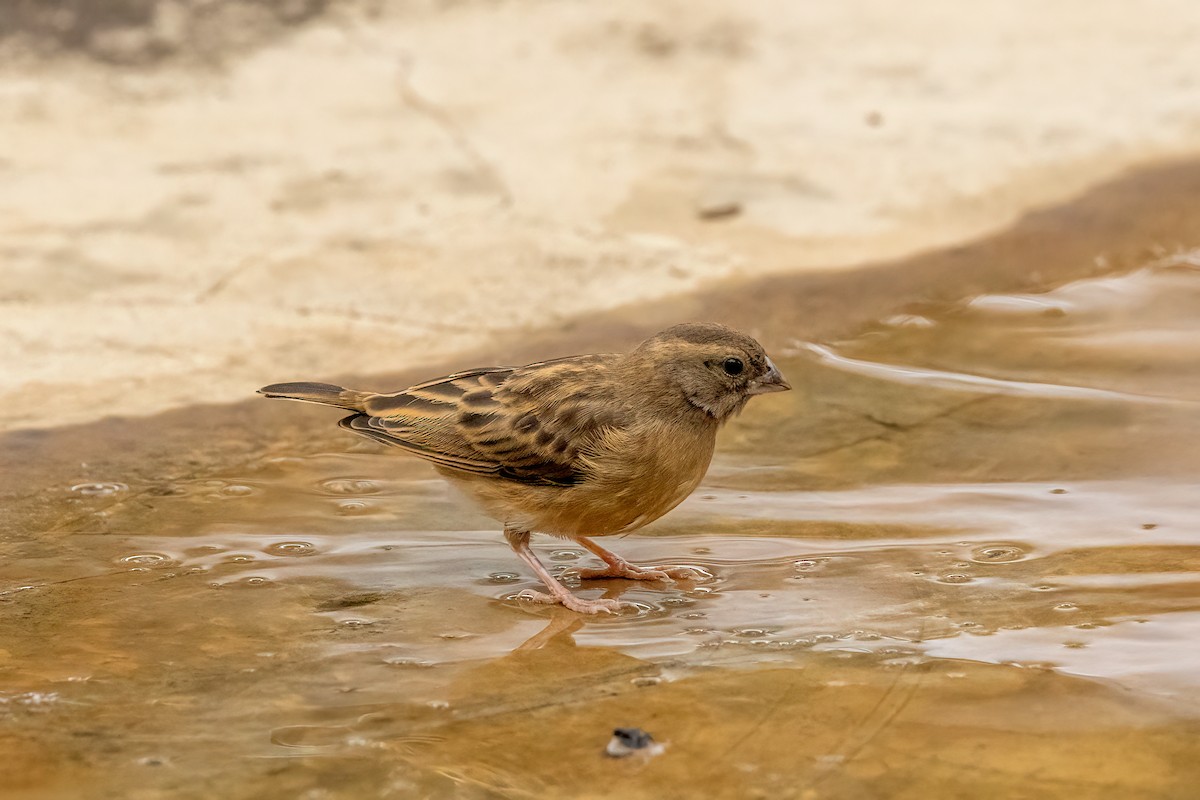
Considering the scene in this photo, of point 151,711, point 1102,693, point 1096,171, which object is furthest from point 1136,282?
point 151,711

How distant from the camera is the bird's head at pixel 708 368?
18.6 ft

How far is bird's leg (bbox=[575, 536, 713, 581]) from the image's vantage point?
5.52 m

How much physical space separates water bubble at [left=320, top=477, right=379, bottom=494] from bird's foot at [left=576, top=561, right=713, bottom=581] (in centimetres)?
109

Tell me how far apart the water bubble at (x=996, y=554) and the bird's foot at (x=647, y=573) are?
0.92m

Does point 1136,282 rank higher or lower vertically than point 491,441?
higher

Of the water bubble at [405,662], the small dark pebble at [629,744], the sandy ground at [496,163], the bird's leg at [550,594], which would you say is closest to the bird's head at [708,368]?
the bird's leg at [550,594]

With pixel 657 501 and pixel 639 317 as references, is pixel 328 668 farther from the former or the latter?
pixel 639 317

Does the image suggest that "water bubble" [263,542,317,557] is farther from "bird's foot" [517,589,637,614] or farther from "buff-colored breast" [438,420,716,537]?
"bird's foot" [517,589,637,614]

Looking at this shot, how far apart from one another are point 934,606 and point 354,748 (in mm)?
1951

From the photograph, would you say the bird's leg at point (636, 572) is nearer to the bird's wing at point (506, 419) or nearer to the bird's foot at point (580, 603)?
the bird's foot at point (580, 603)

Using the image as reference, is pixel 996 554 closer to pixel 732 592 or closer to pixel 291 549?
pixel 732 592

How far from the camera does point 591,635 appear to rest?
4.99 meters

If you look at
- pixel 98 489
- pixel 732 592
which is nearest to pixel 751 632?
pixel 732 592

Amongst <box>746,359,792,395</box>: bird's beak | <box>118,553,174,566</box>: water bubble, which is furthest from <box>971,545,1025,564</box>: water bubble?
<box>118,553,174,566</box>: water bubble
